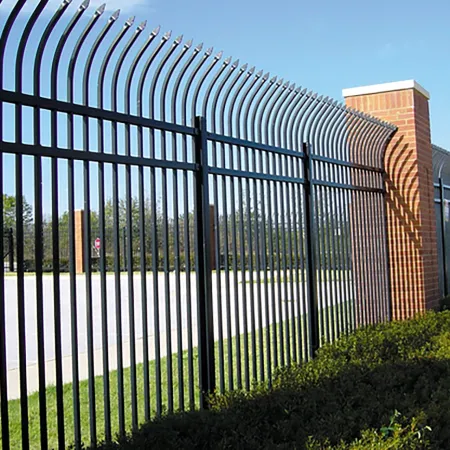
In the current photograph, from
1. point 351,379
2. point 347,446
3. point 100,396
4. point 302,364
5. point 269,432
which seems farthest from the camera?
point 100,396

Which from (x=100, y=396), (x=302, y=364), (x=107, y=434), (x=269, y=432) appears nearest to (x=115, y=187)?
(x=107, y=434)

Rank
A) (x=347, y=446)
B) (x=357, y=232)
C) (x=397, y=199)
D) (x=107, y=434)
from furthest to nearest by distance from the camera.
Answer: (x=397, y=199) → (x=357, y=232) → (x=107, y=434) → (x=347, y=446)

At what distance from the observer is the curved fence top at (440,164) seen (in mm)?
11250

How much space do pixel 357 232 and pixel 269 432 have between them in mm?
4915

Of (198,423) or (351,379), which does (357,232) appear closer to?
(351,379)

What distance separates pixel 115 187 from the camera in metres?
4.30

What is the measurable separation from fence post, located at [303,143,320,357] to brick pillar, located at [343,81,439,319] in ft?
8.91

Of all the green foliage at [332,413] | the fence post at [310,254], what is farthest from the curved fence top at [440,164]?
the green foliage at [332,413]

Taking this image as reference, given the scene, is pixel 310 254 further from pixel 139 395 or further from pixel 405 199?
pixel 405 199

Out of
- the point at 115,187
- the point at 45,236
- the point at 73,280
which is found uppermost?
the point at 115,187

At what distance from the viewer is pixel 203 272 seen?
198 inches

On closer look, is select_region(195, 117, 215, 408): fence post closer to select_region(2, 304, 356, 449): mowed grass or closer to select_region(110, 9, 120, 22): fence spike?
select_region(2, 304, 356, 449): mowed grass

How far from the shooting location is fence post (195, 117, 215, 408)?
5.02 metres

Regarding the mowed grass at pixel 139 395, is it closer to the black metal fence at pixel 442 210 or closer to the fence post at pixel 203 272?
the fence post at pixel 203 272
